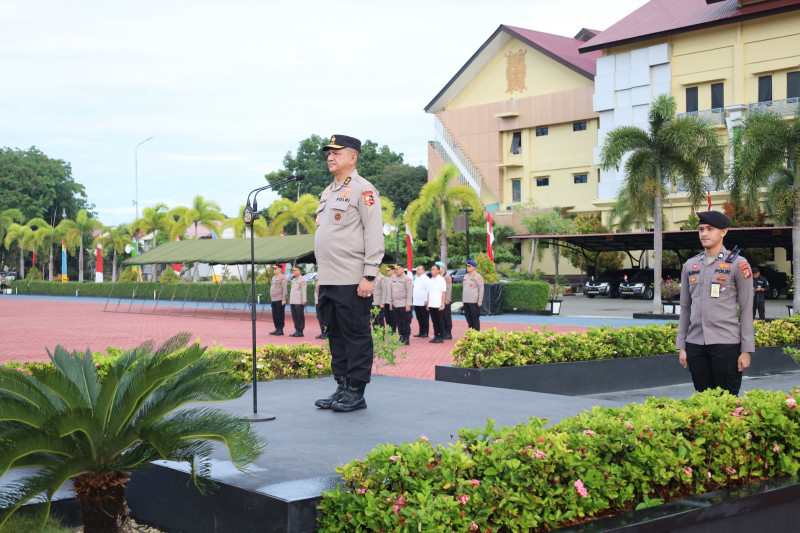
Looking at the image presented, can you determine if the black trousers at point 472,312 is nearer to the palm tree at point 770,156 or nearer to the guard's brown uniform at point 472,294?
the guard's brown uniform at point 472,294

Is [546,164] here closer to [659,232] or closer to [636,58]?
[636,58]

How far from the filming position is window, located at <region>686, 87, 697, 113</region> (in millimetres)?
40719

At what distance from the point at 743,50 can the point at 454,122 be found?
19.8 metres

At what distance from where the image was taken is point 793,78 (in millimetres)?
37594

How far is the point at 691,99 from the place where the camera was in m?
40.9

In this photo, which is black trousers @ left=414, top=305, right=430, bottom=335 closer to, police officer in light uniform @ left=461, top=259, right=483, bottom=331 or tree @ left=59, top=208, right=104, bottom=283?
A: police officer in light uniform @ left=461, top=259, right=483, bottom=331

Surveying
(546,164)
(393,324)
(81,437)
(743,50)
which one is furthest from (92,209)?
(81,437)

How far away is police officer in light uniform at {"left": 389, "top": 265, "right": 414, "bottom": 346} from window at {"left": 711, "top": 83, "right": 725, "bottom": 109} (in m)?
Answer: 27.4

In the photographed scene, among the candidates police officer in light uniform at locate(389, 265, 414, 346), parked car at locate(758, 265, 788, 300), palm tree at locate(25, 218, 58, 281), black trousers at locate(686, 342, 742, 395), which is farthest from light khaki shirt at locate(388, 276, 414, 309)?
palm tree at locate(25, 218, 58, 281)

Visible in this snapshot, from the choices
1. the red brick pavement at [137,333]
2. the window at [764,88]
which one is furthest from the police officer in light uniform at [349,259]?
the window at [764,88]

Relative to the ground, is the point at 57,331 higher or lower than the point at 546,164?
lower

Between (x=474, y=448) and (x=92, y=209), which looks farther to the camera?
(x=92, y=209)

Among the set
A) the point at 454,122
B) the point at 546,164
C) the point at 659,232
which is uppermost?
the point at 454,122

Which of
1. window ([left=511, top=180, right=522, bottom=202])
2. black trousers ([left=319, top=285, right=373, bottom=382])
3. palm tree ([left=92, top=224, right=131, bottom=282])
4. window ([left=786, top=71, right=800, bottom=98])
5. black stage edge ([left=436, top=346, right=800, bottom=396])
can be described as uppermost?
window ([left=786, top=71, right=800, bottom=98])
